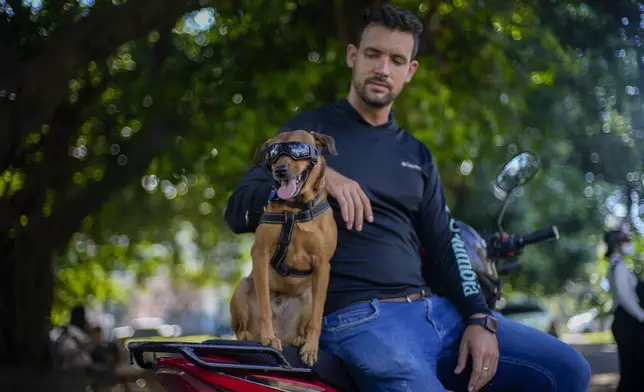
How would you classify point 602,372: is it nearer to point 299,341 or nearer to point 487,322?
point 487,322

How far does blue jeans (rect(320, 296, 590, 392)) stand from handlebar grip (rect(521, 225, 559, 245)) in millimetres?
769

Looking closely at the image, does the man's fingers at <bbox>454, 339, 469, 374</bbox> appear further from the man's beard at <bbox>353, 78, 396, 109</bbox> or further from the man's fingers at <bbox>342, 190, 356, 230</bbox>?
the man's beard at <bbox>353, 78, 396, 109</bbox>

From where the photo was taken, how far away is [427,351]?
2785mm

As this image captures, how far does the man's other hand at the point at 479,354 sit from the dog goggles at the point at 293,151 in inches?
32.0

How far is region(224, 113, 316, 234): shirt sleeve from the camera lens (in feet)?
8.98

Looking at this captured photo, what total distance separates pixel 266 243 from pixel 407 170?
24.9 inches

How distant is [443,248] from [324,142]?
2.12ft

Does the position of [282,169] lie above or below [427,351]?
above

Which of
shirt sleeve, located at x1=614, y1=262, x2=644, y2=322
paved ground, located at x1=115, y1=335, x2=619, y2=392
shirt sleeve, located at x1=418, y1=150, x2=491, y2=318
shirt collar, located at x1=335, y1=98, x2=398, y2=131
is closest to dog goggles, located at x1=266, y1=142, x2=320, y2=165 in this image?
shirt collar, located at x1=335, y1=98, x2=398, y2=131

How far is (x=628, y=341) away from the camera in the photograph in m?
7.73

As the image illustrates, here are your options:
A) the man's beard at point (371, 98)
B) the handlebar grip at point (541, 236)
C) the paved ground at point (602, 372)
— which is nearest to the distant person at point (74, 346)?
the paved ground at point (602, 372)

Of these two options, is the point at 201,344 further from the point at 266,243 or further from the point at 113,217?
the point at 113,217

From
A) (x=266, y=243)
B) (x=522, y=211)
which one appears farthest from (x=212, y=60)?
(x=522, y=211)

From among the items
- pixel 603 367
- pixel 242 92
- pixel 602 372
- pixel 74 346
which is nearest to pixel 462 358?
pixel 242 92
